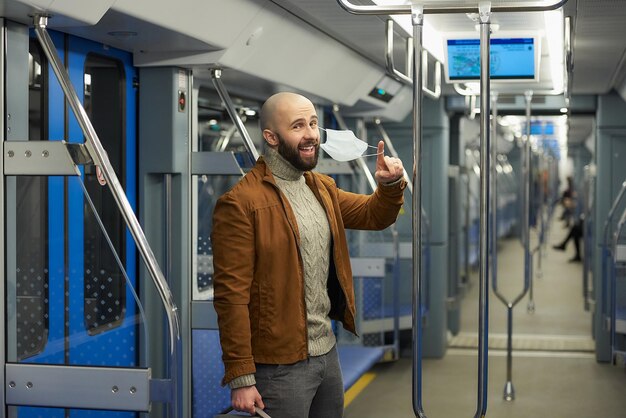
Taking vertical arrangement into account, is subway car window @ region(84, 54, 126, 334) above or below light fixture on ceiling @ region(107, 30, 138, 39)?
below

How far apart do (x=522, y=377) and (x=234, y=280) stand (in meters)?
6.00

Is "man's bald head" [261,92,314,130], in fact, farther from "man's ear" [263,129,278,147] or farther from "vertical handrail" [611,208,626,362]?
"vertical handrail" [611,208,626,362]

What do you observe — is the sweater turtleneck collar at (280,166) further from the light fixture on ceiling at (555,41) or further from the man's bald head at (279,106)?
the light fixture on ceiling at (555,41)

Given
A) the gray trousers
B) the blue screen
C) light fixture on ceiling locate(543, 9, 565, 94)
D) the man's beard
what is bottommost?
the gray trousers

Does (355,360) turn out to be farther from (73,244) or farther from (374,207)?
(374,207)

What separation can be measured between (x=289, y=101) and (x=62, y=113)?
1525mm

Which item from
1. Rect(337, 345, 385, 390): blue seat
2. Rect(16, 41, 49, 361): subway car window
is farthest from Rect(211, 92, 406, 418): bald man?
Rect(337, 345, 385, 390): blue seat

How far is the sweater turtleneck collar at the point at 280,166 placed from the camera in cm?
308

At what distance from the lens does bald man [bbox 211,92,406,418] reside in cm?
290

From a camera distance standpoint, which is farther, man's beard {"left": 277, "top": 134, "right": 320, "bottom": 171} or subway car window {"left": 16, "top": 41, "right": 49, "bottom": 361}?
subway car window {"left": 16, "top": 41, "right": 49, "bottom": 361}

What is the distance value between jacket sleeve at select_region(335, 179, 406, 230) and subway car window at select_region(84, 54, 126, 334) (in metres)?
1.08

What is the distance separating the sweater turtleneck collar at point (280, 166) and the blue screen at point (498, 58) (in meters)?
3.54

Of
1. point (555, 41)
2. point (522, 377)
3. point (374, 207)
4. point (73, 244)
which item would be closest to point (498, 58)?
point (555, 41)

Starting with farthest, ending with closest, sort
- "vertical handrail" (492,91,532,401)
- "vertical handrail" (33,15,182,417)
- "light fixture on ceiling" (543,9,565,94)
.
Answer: "vertical handrail" (492,91,532,401)
"light fixture on ceiling" (543,9,565,94)
"vertical handrail" (33,15,182,417)
